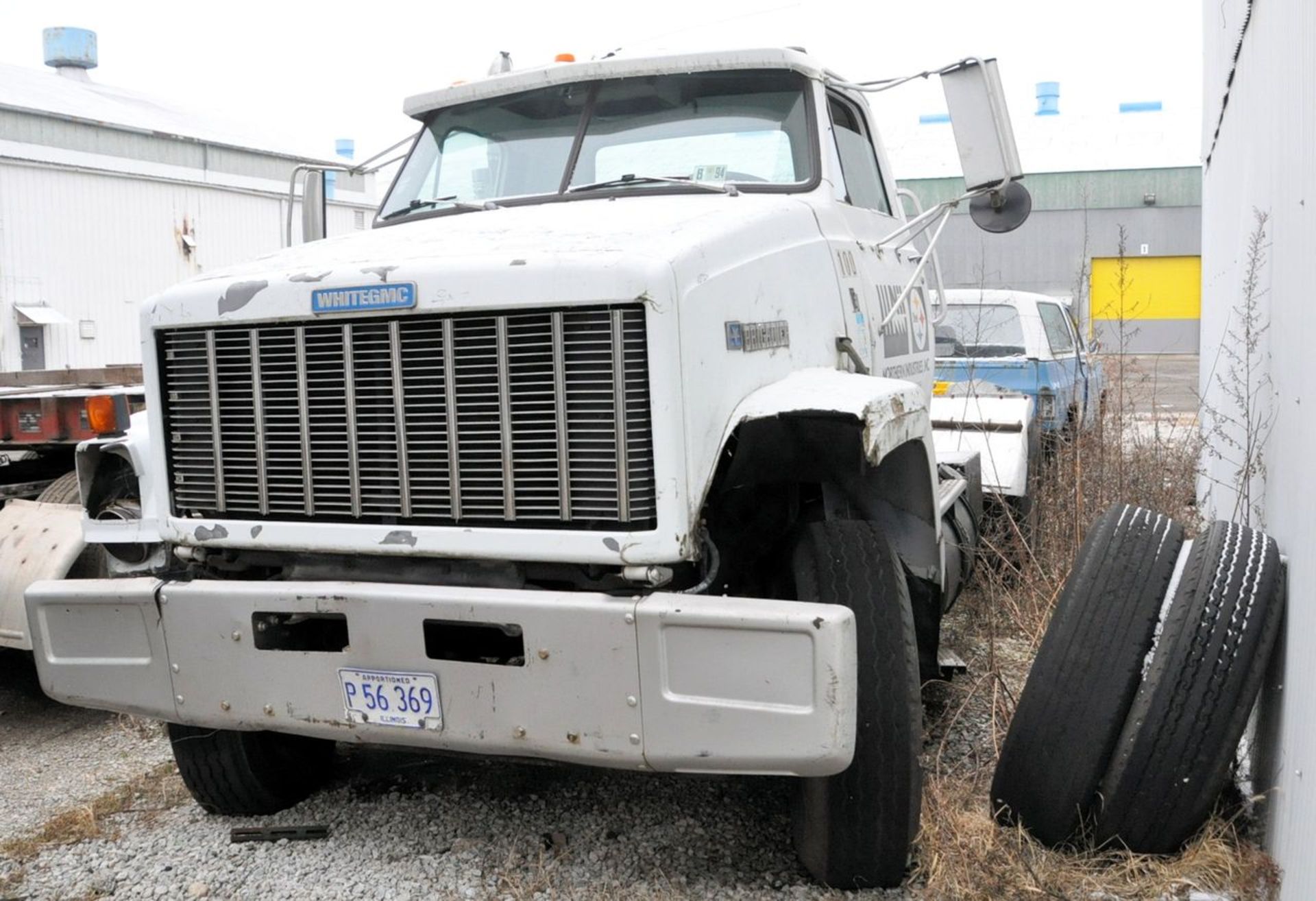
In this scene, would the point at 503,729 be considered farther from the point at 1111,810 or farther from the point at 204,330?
the point at 1111,810

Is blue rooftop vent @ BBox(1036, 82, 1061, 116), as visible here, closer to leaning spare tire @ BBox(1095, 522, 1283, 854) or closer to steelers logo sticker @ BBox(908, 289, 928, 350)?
steelers logo sticker @ BBox(908, 289, 928, 350)

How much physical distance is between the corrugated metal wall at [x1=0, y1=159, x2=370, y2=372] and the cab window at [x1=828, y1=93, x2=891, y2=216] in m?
13.1

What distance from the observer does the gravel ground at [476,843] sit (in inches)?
149

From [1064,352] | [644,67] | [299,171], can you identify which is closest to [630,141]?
[644,67]

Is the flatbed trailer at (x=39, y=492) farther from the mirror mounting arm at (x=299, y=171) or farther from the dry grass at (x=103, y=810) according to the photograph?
the mirror mounting arm at (x=299, y=171)

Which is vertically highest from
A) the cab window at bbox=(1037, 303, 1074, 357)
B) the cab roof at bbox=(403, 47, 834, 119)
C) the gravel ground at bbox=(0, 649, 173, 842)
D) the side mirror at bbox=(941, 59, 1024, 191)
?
the cab roof at bbox=(403, 47, 834, 119)

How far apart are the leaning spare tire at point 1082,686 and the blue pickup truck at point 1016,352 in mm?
5708

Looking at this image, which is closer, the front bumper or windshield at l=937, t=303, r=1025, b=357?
the front bumper

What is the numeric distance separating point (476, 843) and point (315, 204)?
2.88 m

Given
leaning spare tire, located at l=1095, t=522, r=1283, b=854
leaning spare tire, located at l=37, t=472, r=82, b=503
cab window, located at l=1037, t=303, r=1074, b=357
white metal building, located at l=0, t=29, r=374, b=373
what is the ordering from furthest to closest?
1. white metal building, located at l=0, t=29, r=374, b=373
2. cab window, located at l=1037, t=303, r=1074, b=357
3. leaning spare tire, located at l=37, t=472, r=82, b=503
4. leaning spare tire, located at l=1095, t=522, r=1283, b=854

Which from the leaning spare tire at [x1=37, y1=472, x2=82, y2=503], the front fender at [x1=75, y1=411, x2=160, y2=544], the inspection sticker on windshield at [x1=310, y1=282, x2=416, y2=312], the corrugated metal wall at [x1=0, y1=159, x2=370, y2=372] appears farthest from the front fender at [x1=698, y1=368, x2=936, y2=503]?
the corrugated metal wall at [x1=0, y1=159, x2=370, y2=372]

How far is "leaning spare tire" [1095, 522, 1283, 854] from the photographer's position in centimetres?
360

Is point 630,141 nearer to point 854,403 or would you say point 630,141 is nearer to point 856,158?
point 856,158

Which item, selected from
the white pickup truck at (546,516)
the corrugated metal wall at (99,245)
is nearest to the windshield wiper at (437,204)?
the white pickup truck at (546,516)
